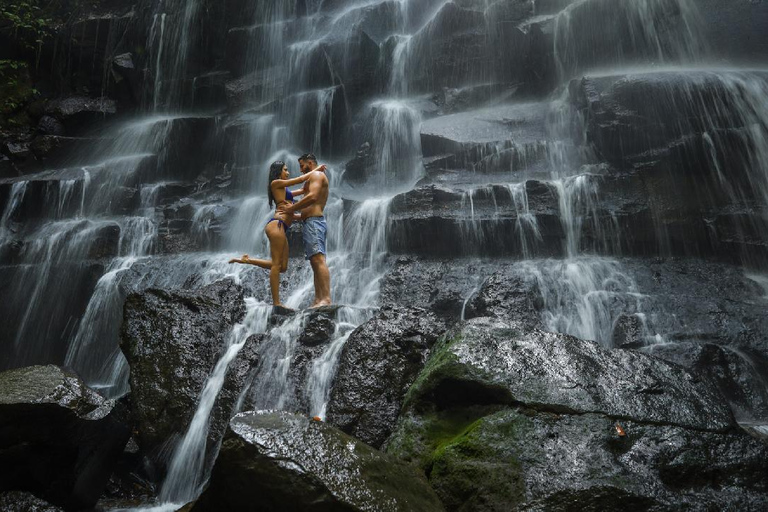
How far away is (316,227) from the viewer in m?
7.53

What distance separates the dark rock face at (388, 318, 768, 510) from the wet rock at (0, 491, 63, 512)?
10.7 feet

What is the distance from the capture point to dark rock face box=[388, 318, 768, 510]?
9.89 feet

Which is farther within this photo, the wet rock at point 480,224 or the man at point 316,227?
the wet rock at point 480,224

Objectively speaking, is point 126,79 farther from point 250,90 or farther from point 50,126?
point 250,90

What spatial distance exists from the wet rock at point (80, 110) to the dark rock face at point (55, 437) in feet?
44.5

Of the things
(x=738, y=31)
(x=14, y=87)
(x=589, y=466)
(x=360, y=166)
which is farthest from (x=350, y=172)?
(x=14, y=87)

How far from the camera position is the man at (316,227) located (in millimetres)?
7445

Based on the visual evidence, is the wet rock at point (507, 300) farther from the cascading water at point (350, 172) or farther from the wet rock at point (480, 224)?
the wet rock at point (480, 224)

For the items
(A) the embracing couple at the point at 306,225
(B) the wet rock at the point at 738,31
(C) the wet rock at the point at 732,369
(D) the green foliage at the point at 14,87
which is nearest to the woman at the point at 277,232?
(A) the embracing couple at the point at 306,225

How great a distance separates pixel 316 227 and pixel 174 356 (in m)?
2.56

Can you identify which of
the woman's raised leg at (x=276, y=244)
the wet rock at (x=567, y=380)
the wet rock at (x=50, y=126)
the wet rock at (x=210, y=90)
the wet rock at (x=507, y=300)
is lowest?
the wet rock at (x=567, y=380)

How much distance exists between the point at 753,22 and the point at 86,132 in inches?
702

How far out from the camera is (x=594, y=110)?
10.1 meters

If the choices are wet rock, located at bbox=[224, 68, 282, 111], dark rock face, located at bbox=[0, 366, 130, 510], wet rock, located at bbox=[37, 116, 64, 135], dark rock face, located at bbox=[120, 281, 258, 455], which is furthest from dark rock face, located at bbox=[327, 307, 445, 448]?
wet rock, located at bbox=[37, 116, 64, 135]
